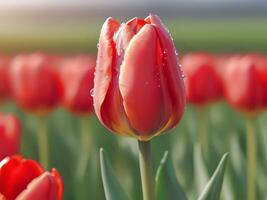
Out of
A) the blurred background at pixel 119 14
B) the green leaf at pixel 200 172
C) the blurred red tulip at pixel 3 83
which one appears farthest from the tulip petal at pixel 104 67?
the blurred background at pixel 119 14

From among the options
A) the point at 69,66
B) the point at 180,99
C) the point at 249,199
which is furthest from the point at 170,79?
the point at 69,66

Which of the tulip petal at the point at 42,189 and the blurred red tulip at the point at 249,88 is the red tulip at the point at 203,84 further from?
the tulip petal at the point at 42,189

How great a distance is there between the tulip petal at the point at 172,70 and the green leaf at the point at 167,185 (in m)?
0.25

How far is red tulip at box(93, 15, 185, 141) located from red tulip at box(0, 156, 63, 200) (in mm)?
158

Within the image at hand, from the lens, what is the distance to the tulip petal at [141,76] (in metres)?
1.41

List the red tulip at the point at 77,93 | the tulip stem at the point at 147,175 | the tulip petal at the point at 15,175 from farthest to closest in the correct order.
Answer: the red tulip at the point at 77,93, the tulip stem at the point at 147,175, the tulip petal at the point at 15,175

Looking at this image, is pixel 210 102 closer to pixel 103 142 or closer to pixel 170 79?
pixel 103 142

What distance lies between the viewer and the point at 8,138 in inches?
80.8

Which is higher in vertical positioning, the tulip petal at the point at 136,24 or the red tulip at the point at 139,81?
the tulip petal at the point at 136,24

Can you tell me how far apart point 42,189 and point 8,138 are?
82 centimetres

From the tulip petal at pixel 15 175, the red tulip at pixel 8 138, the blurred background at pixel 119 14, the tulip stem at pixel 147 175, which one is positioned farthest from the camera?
the blurred background at pixel 119 14

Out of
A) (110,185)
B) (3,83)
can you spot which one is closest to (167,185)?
(110,185)

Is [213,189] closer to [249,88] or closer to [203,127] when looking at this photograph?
[249,88]

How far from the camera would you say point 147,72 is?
1.42 metres
